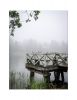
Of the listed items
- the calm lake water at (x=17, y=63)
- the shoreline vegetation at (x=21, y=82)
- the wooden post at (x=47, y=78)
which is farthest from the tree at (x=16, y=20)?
the wooden post at (x=47, y=78)

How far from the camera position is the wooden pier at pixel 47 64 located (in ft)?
8.75

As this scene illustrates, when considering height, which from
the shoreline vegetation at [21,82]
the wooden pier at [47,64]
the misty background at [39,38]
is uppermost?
the misty background at [39,38]

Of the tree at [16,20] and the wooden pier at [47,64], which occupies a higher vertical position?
the tree at [16,20]

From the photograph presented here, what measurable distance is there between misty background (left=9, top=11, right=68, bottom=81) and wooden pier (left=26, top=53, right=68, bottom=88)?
1.6 inches

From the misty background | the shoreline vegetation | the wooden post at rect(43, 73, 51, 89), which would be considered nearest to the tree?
the misty background

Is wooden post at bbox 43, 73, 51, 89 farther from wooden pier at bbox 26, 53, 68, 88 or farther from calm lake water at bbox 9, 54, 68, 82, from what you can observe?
calm lake water at bbox 9, 54, 68, 82

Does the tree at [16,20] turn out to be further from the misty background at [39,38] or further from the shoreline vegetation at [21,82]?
the shoreline vegetation at [21,82]

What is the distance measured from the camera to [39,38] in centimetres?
267

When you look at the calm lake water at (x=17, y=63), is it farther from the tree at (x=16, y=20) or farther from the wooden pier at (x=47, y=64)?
the tree at (x=16, y=20)

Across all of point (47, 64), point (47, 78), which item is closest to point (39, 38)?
point (47, 64)

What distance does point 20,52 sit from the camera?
2.66 metres

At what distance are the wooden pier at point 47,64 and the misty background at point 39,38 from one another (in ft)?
0.13
